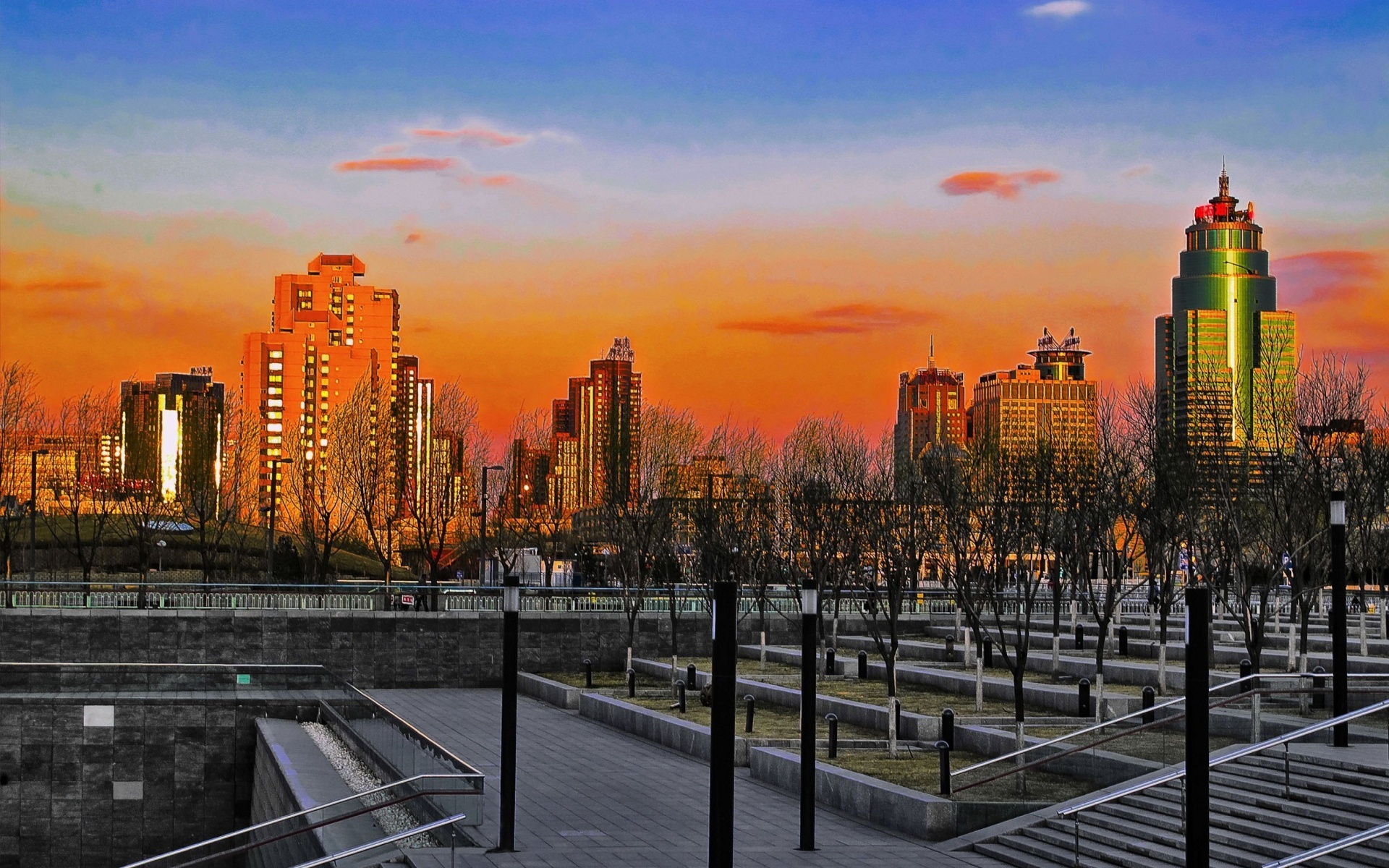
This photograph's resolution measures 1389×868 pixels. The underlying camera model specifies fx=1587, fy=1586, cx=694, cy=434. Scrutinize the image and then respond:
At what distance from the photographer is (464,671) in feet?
142

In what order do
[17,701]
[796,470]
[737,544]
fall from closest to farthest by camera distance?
[17,701], [737,544], [796,470]

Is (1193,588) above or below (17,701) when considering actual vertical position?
above

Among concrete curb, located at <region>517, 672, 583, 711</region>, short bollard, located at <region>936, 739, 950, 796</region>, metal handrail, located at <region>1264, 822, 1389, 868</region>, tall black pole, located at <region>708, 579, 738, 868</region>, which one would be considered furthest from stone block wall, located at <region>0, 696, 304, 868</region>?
metal handrail, located at <region>1264, 822, 1389, 868</region>

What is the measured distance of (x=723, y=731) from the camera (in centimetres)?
1262

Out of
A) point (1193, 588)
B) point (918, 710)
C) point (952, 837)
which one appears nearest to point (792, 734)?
point (918, 710)

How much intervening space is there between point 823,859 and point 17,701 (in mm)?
21379

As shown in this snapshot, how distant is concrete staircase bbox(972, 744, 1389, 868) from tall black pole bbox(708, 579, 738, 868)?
5207 mm

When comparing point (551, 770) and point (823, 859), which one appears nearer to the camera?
point (823, 859)

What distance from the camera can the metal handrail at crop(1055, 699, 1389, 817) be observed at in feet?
54.6

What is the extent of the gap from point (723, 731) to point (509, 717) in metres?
6.43

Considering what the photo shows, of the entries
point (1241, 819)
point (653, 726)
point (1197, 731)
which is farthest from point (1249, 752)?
point (653, 726)

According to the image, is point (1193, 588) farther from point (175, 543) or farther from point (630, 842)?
point (175, 543)

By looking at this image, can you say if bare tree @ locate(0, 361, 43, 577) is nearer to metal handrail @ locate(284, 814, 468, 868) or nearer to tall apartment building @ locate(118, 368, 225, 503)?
tall apartment building @ locate(118, 368, 225, 503)

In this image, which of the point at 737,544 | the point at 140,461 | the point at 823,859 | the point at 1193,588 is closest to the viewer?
the point at 1193,588
